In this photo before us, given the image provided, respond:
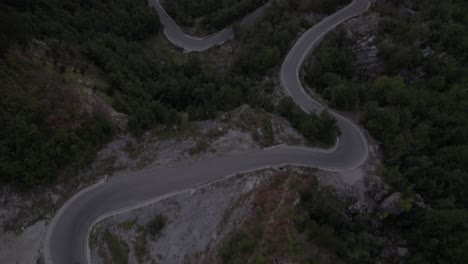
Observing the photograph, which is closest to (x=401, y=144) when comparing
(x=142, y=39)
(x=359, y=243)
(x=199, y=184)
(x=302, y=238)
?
(x=359, y=243)

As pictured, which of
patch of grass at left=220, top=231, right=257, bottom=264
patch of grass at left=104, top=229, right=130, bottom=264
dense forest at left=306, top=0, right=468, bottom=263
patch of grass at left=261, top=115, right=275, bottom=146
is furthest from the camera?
patch of grass at left=261, top=115, right=275, bottom=146

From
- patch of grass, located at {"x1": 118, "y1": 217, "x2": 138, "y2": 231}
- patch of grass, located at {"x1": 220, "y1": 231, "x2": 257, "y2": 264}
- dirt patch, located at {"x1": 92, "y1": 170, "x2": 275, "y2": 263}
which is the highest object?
patch of grass, located at {"x1": 118, "y1": 217, "x2": 138, "y2": 231}

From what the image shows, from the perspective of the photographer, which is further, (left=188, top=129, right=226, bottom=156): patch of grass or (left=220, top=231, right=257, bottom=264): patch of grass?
(left=188, top=129, right=226, bottom=156): patch of grass

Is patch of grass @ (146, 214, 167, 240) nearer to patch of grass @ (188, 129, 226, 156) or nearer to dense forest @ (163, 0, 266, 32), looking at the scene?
patch of grass @ (188, 129, 226, 156)

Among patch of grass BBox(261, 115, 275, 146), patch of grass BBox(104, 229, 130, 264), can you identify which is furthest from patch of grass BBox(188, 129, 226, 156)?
patch of grass BBox(104, 229, 130, 264)

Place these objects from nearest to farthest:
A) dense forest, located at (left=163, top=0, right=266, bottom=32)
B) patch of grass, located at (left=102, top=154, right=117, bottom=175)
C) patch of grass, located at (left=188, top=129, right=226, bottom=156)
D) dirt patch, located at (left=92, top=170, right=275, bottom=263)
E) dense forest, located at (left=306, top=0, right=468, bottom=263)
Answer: dirt patch, located at (left=92, top=170, right=275, bottom=263)
dense forest, located at (left=306, top=0, right=468, bottom=263)
patch of grass, located at (left=102, top=154, right=117, bottom=175)
patch of grass, located at (left=188, top=129, right=226, bottom=156)
dense forest, located at (left=163, top=0, right=266, bottom=32)

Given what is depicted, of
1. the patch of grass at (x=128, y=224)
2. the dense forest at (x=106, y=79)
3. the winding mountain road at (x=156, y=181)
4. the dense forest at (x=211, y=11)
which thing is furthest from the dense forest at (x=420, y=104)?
the patch of grass at (x=128, y=224)

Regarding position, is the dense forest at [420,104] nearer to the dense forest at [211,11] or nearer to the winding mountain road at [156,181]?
the winding mountain road at [156,181]
